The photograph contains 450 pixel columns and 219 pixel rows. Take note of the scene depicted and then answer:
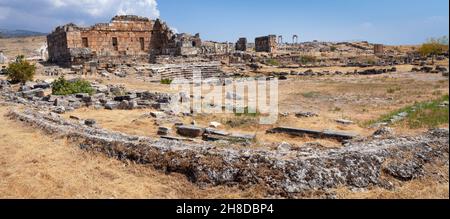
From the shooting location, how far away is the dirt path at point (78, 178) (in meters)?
6.16

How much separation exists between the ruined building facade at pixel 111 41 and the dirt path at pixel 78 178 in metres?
24.3

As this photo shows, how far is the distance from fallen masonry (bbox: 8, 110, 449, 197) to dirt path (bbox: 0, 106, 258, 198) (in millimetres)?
270

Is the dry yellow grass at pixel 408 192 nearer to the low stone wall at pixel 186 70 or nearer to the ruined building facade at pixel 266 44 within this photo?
the low stone wall at pixel 186 70

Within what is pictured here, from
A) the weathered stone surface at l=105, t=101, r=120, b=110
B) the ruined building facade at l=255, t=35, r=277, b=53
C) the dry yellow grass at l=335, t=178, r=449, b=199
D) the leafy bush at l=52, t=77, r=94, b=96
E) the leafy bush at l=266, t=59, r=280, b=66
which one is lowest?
the dry yellow grass at l=335, t=178, r=449, b=199

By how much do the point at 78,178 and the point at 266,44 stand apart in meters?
44.3

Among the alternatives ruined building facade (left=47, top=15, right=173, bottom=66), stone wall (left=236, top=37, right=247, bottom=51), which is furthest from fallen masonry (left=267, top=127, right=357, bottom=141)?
stone wall (left=236, top=37, right=247, bottom=51)

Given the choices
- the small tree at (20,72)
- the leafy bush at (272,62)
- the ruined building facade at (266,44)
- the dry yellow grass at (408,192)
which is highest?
the ruined building facade at (266,44)

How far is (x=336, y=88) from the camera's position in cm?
2234

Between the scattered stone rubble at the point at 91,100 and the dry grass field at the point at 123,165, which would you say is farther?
the scattered stone rubble at the point at 91,100

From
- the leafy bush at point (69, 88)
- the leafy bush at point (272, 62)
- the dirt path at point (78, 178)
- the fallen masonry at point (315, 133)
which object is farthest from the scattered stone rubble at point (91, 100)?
the leafy bush at point (272, 62)

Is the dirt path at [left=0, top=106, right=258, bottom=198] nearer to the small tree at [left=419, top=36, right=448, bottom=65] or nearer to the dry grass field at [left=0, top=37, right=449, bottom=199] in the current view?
the dry grass field at [left=0, top=37, right=449, bottom=199]

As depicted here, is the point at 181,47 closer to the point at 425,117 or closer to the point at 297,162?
the point at 425,117

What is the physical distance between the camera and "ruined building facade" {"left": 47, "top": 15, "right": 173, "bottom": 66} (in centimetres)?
3251

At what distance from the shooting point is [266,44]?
4931 centimetres
